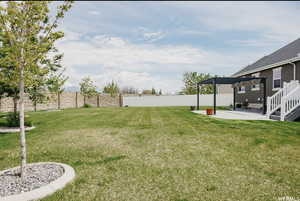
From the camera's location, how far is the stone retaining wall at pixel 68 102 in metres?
18.5

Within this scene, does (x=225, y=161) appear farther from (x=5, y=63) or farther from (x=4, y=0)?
(x=4, y=0)

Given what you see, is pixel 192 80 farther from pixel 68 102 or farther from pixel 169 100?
pixel 68 102

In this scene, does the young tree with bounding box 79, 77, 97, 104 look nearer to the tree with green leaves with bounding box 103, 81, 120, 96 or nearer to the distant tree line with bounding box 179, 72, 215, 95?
the tree with green leaves with bounding box 103, 81, 120, 96

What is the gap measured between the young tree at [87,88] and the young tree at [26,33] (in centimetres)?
2513

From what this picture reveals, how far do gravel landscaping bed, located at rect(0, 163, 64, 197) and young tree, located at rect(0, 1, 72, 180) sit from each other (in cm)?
17

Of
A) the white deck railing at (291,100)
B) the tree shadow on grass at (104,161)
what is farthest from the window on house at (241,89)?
the tree shadow on grass at (104,161)

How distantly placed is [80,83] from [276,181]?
3015 cm

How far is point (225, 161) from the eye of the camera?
13.7 ft

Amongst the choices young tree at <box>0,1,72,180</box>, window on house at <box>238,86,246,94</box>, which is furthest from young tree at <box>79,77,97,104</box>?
young tree at <box>0,1,72,180</box>

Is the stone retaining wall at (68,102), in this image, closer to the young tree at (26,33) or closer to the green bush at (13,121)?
the green bush at (13,121)

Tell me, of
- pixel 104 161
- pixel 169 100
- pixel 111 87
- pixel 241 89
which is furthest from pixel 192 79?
pixel 104 161

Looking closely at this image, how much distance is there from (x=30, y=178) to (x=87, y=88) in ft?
86.9

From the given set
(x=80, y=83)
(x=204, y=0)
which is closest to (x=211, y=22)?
(x=204, y=0)

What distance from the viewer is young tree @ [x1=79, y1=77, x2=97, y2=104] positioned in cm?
2759
